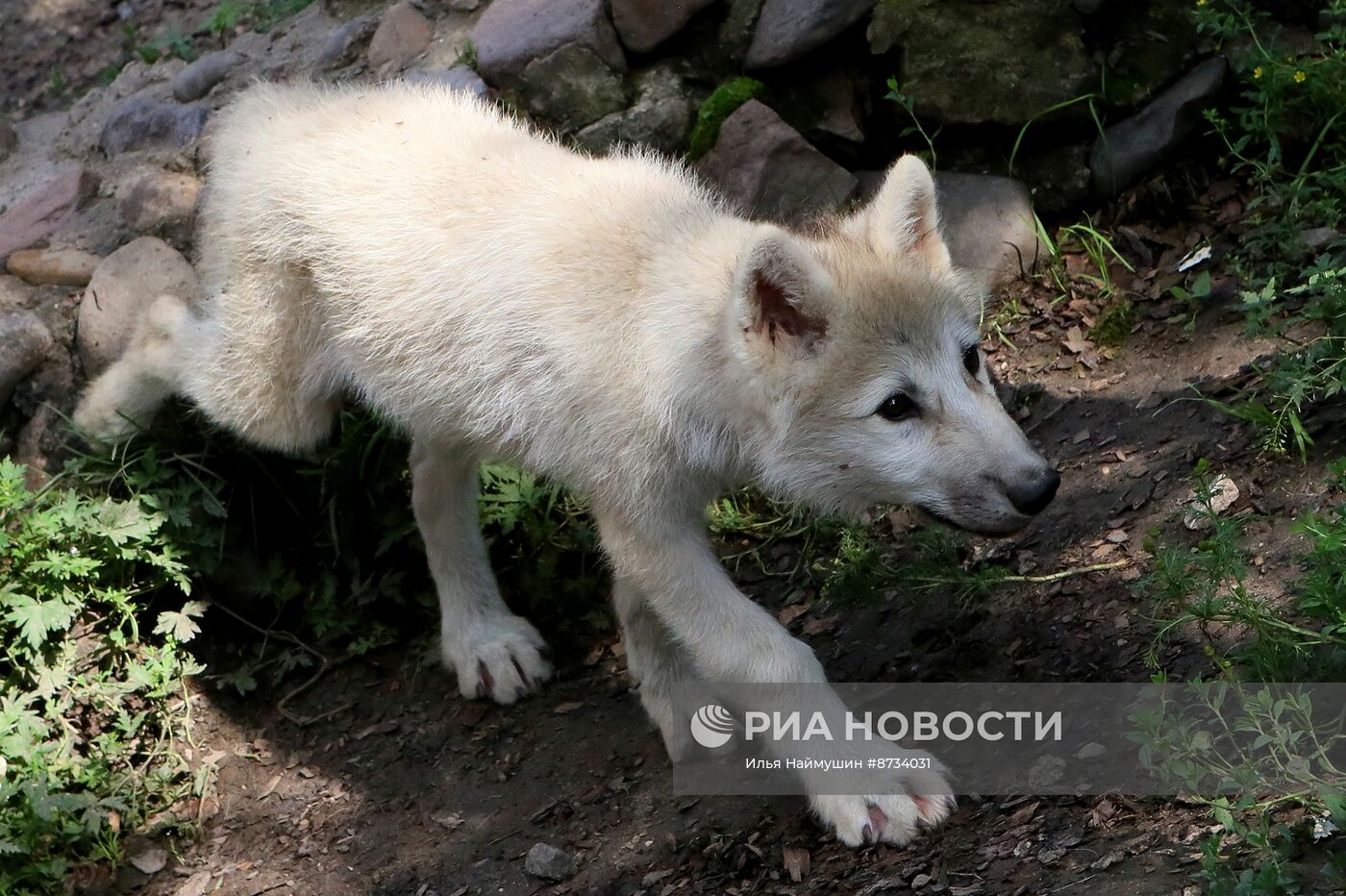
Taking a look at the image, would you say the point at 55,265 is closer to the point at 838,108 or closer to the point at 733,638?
the point at 838,108

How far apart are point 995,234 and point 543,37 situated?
2.45 m

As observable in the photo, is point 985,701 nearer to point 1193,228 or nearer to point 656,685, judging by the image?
point 656,685

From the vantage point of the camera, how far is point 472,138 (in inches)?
199

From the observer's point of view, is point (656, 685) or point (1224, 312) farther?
point (1224, 312)

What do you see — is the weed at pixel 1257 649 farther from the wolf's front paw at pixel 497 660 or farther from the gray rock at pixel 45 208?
the gray rock at pixel 45 208

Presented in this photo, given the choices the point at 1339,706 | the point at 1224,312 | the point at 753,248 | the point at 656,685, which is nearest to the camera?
the point at 1339,706

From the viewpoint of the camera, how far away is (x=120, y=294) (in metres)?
6.13

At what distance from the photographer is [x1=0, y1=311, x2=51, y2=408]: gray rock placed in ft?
19.7

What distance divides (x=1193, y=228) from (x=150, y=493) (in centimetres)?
497

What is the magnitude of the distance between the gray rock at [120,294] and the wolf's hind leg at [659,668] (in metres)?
2.66

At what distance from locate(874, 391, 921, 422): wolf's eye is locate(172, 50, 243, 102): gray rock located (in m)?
4.63

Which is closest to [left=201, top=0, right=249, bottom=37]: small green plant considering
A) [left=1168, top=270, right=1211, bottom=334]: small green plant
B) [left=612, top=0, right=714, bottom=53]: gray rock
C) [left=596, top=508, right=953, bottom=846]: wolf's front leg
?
[left=612, top=0, right=714, bottom=53]: gray rock

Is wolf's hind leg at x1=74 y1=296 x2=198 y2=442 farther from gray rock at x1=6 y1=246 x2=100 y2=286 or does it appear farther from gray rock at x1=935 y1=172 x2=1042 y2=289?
gray rock at x1=935 y1=172 x2=1042 y2=289

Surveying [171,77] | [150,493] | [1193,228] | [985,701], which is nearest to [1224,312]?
[1193,228]
